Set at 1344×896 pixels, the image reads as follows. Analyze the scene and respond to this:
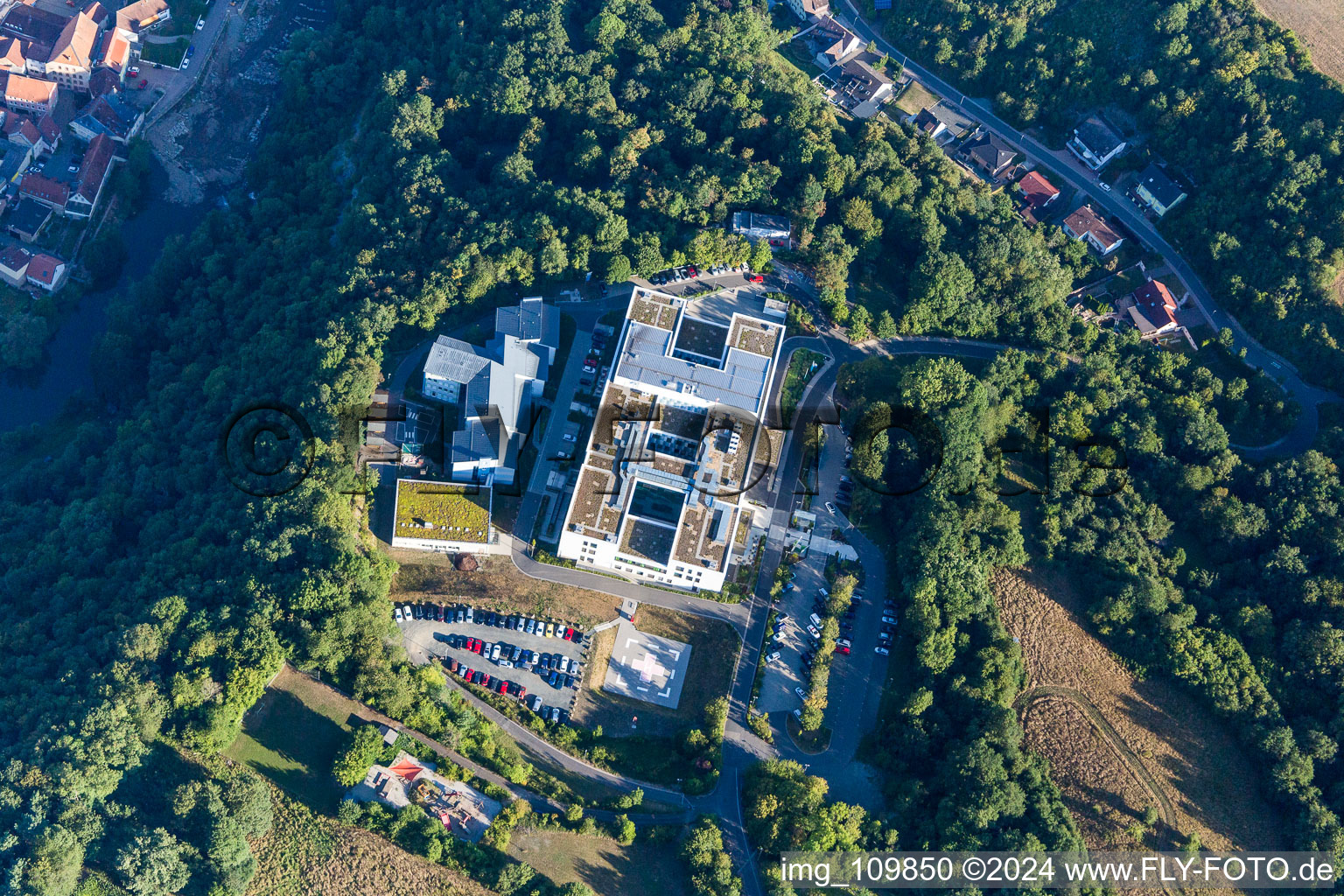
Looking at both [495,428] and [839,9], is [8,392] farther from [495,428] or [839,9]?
[839,9]

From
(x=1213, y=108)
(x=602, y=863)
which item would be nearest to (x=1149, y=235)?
(x=1213, y=108)

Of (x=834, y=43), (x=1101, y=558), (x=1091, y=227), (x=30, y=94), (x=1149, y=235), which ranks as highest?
(x=834, y=43)

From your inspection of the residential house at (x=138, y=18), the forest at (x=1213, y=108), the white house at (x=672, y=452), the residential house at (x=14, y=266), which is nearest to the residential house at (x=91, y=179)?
the residential house at (x=14, y=266)

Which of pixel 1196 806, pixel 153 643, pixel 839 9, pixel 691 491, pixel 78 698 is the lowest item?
pixel 78 698

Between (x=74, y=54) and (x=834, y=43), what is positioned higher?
(x=834, y=43)

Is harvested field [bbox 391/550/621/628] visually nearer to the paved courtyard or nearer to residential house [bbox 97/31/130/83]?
the paved courtyard

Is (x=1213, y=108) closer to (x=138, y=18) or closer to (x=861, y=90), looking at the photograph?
(x=861, y=90)

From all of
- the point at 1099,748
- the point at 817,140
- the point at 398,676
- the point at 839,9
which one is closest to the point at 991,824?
the point at 1099,748
